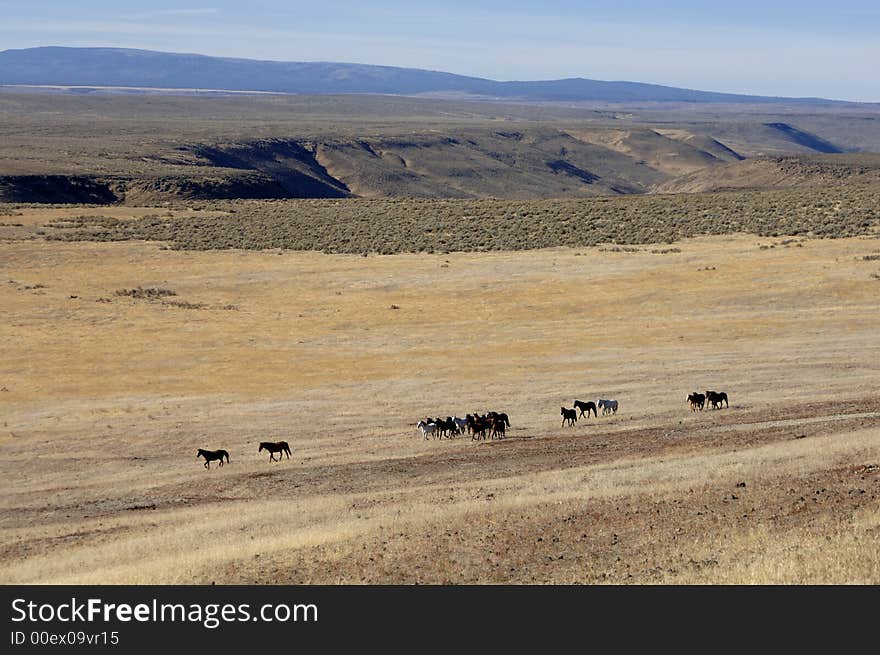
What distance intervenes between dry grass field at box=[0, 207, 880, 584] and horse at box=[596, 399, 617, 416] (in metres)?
0.85

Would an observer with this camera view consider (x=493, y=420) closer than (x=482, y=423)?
No

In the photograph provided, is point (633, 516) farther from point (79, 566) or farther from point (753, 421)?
point (753, 421)

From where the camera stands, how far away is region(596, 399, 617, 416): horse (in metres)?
25.6

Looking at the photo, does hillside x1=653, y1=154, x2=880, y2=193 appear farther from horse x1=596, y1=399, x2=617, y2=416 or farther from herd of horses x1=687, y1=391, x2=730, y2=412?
horse x1=596, y1=399, x2=617, y2=416

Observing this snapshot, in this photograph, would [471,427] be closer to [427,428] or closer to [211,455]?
[427,428]

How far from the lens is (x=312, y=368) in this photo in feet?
111

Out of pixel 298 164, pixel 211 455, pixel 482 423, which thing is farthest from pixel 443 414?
pixel 298 164

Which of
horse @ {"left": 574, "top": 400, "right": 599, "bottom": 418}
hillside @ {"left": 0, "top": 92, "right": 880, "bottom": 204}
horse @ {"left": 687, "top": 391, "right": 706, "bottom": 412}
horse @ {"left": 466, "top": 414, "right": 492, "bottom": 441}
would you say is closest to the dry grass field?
horse @ {"left": 466, "top": 414, "right": 492, "bottom": 441}

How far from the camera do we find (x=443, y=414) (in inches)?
1056

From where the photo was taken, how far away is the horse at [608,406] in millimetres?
25609

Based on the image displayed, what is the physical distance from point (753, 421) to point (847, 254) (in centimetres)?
3117

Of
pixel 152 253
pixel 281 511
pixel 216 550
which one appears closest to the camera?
pixel 216 550

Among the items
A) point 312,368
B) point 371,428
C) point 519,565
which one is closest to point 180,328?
point 312,368

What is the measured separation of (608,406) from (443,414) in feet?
13.3
